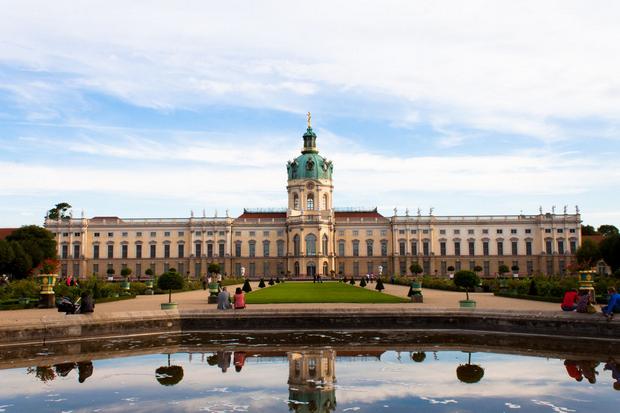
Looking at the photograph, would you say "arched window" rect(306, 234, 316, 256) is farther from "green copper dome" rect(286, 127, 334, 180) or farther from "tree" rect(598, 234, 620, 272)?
"tree" rect(598, 234, 620, 272)

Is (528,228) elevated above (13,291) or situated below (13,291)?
above

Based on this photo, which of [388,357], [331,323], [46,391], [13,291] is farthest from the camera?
[13,291]

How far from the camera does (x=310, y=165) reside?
91.4m

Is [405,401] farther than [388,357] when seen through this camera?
No

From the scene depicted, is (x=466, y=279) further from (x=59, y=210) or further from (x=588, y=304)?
(x=59, y=210)

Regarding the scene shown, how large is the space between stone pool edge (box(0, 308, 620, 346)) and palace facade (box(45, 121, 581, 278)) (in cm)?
6683

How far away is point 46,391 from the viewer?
447 inches

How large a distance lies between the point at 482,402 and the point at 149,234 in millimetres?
83090

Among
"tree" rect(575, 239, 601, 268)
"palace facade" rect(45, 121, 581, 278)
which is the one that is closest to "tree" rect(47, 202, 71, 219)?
"palace facade" rect(45, 121, 581, 278)

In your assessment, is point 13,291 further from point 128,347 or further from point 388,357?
point 388,357

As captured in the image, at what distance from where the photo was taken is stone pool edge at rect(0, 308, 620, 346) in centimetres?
1733

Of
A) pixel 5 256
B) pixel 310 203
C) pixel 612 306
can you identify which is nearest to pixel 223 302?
pixel 612 306

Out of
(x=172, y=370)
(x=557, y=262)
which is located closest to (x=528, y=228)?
(x=557, y=262)

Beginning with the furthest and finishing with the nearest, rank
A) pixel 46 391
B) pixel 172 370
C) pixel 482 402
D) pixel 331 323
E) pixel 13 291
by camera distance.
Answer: pixel 13 291, pixel 331 323, pixel 172 370, pixel 46 391, pixel 482 402
